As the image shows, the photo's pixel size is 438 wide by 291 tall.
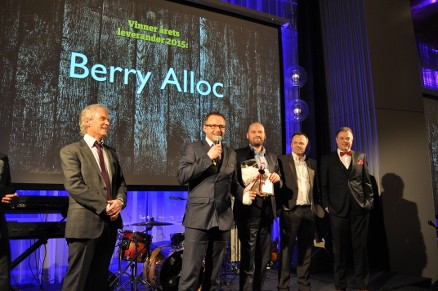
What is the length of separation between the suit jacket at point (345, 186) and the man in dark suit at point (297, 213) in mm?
217

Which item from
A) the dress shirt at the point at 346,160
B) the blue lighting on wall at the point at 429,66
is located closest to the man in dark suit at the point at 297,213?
the dress shirt at the point at 346,160

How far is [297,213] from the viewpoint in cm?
368

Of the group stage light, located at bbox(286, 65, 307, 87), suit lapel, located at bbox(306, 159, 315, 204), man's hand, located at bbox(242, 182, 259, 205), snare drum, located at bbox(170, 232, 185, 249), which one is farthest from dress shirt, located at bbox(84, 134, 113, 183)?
stage light, located at bbox(286, 65, 307, 87)

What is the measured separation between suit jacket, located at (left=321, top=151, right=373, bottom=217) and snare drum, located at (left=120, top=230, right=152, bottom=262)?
6.57 ft

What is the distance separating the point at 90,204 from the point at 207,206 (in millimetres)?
818

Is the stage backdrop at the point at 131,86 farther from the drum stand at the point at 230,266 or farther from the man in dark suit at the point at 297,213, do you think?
the man in dark suit at the point at 297,213

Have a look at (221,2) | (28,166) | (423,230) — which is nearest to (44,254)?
(28,166)

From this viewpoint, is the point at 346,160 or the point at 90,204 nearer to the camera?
the point at 90,204

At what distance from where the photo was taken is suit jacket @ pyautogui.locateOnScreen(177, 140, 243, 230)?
8.75ft

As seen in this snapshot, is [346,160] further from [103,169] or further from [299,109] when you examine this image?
[103,169]

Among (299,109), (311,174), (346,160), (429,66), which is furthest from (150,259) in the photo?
(429,66)

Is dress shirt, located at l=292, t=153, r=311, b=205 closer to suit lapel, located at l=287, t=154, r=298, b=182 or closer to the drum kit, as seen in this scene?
suit lapel, located at l=287, t=154, r=298, b=182

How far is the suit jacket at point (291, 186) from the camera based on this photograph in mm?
3711

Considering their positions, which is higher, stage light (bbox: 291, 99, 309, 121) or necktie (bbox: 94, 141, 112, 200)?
stage light (bbox: 291, 99, 309, 121)
